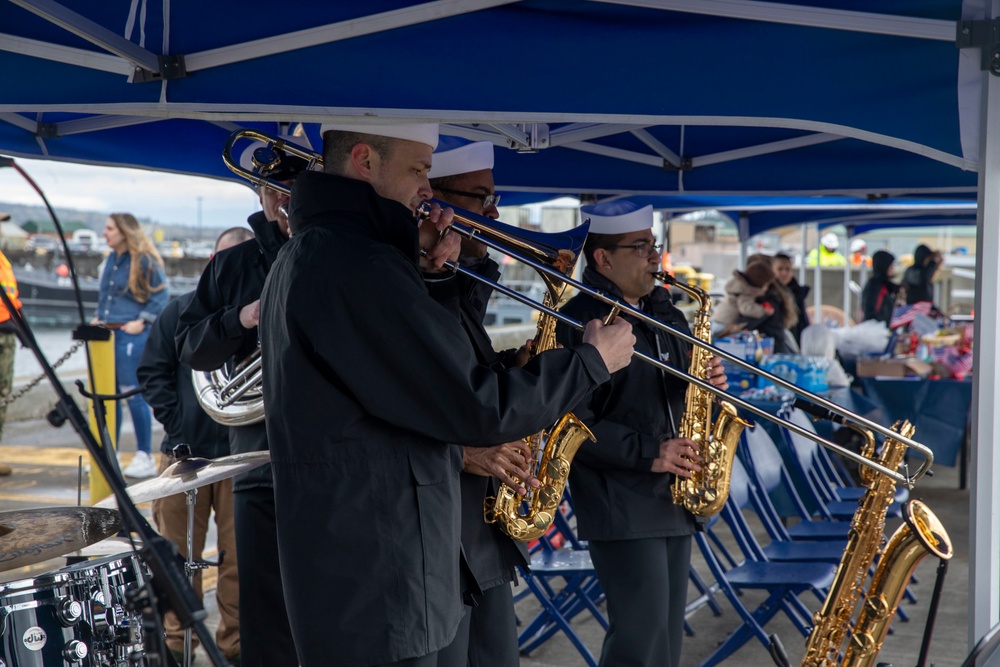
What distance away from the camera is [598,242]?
135 inches

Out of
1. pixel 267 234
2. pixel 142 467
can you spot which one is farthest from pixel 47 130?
pixel 142 467

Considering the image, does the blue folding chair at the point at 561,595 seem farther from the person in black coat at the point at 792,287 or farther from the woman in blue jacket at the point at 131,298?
the person in black coat at the point at 792,287

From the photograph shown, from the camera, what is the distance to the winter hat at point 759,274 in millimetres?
7495

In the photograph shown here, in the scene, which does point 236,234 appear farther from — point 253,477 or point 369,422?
point 369,422

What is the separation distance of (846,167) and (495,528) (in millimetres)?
3107

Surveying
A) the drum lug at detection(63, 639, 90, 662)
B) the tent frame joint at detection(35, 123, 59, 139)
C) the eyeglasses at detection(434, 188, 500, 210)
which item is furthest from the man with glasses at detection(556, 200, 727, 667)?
the tent frame joint at detection(35, 123, 59, 139)

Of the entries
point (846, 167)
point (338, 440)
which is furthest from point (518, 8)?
point (846, 167)

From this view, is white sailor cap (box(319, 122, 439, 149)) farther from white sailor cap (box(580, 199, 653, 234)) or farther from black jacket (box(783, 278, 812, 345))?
black jacket (box(783, 278, 812, 345))

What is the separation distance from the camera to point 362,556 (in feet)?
6.29

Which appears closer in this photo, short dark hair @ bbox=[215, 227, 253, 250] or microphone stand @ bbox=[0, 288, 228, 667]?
microphone stand @ bbox=[0, 288, 228, 667]

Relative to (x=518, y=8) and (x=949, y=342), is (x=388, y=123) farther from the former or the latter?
(x=949, y=342)

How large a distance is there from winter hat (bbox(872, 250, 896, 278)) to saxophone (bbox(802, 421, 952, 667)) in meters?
8.76

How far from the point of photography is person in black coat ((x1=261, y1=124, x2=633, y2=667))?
1894 millimetres

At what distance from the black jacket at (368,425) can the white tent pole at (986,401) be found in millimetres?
1092
